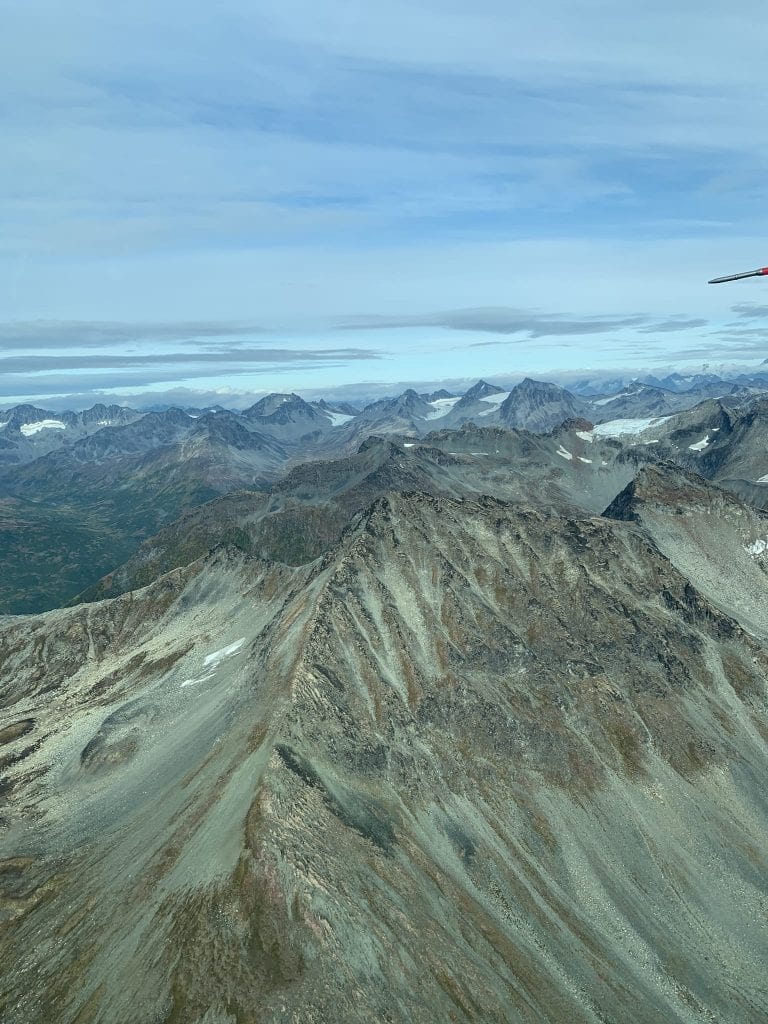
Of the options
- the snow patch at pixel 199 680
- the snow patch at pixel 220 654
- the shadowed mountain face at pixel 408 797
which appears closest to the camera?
the shadowed mountain face at pixel 408 797

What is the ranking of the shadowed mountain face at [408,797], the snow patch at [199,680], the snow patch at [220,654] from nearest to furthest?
the shadowed mountain face at [408,797] < the snow patch at [199,680] < the snow patch at [220,654]

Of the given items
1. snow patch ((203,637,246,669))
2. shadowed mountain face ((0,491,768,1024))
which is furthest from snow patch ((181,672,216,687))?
snow patch ((203,637,246,669))

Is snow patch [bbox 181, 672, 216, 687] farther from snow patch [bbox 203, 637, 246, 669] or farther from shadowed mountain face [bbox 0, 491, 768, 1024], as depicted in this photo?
snow patch [bbox 203, 637, 246, 669]

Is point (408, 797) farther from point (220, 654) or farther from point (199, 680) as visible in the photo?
point (220, 654)

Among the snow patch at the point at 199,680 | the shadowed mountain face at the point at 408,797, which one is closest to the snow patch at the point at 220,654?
the shadowed mountain face at the point at 408,797

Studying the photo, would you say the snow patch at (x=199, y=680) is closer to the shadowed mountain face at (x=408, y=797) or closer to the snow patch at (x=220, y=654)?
the shadowed mountain face at (x=408, y=797)

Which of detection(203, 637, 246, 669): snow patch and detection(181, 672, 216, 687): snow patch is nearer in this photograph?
detection(181, 672, 216, 687): snow patch

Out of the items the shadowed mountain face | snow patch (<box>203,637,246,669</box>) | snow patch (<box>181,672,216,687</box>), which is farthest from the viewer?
snow patch (<box>203,637,246,669</box>)
